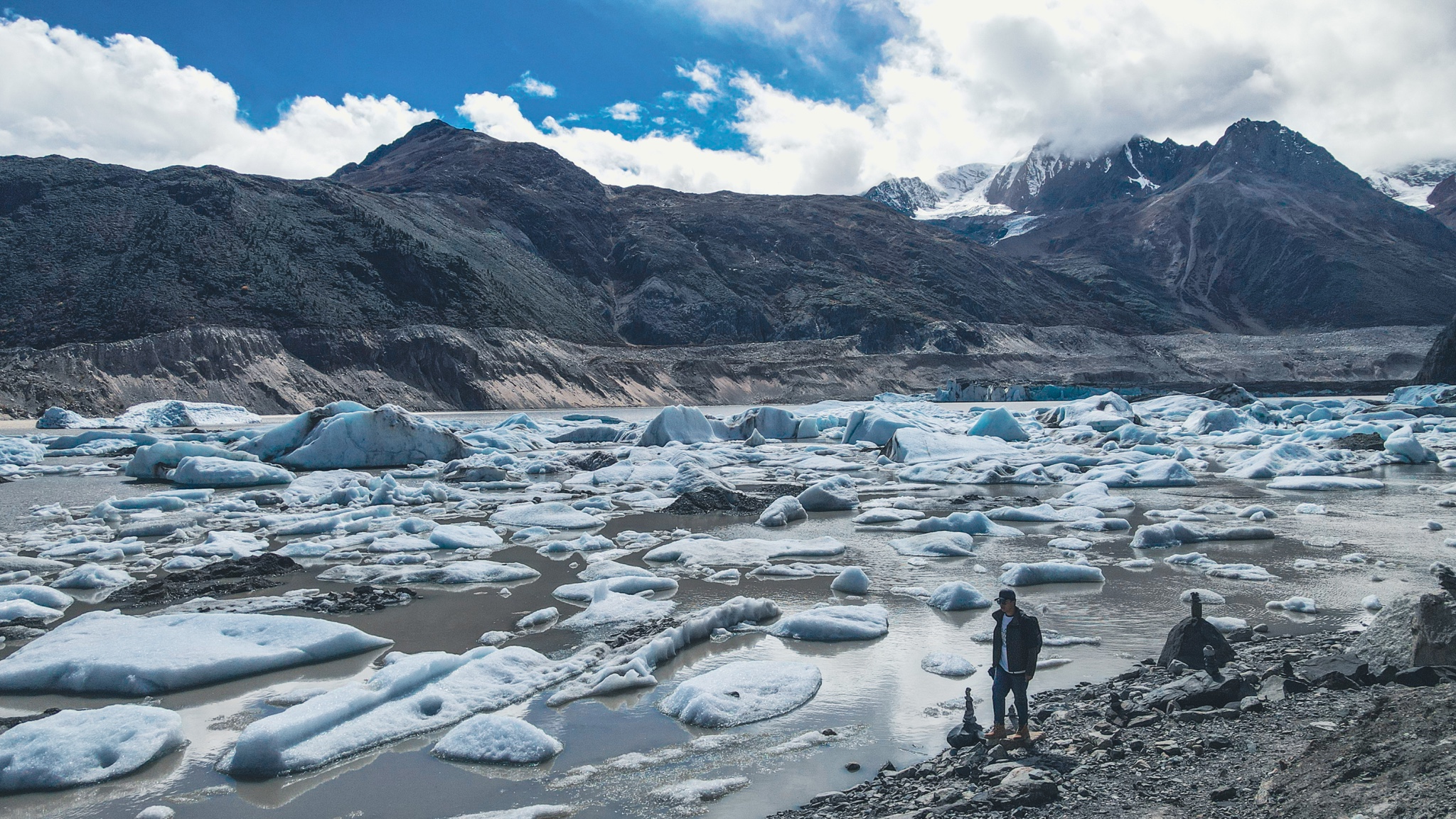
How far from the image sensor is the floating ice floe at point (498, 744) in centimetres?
486

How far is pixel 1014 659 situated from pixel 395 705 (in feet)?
12.4

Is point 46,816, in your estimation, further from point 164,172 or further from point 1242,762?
point 164,172

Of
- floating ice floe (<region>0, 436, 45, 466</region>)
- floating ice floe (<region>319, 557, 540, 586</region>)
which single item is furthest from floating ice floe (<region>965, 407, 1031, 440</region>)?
floating ice floe (<region>0, 436, 45, 466</region>)

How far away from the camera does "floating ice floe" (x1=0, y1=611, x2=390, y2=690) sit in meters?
5.98

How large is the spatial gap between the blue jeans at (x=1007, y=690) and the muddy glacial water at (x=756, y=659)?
16.8 inches

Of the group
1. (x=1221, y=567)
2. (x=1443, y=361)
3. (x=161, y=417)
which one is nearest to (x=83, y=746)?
(x=1221, y=567)

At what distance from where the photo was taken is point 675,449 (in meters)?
24.7

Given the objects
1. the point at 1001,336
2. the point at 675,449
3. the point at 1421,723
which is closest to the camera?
the point at 1421,723

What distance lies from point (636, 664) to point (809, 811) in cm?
234

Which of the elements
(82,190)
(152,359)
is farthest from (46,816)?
(82,190)

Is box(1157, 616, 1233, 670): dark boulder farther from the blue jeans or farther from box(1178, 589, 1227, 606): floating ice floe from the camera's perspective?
box(1178, 589, 1227, 606): floating ice floe

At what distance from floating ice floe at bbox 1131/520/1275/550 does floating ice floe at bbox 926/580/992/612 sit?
391 cm

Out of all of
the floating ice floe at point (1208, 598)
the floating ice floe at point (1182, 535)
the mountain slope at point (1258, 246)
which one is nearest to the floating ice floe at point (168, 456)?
the floating ice floe at point (1182, 535)

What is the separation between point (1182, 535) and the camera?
11.1 meters
